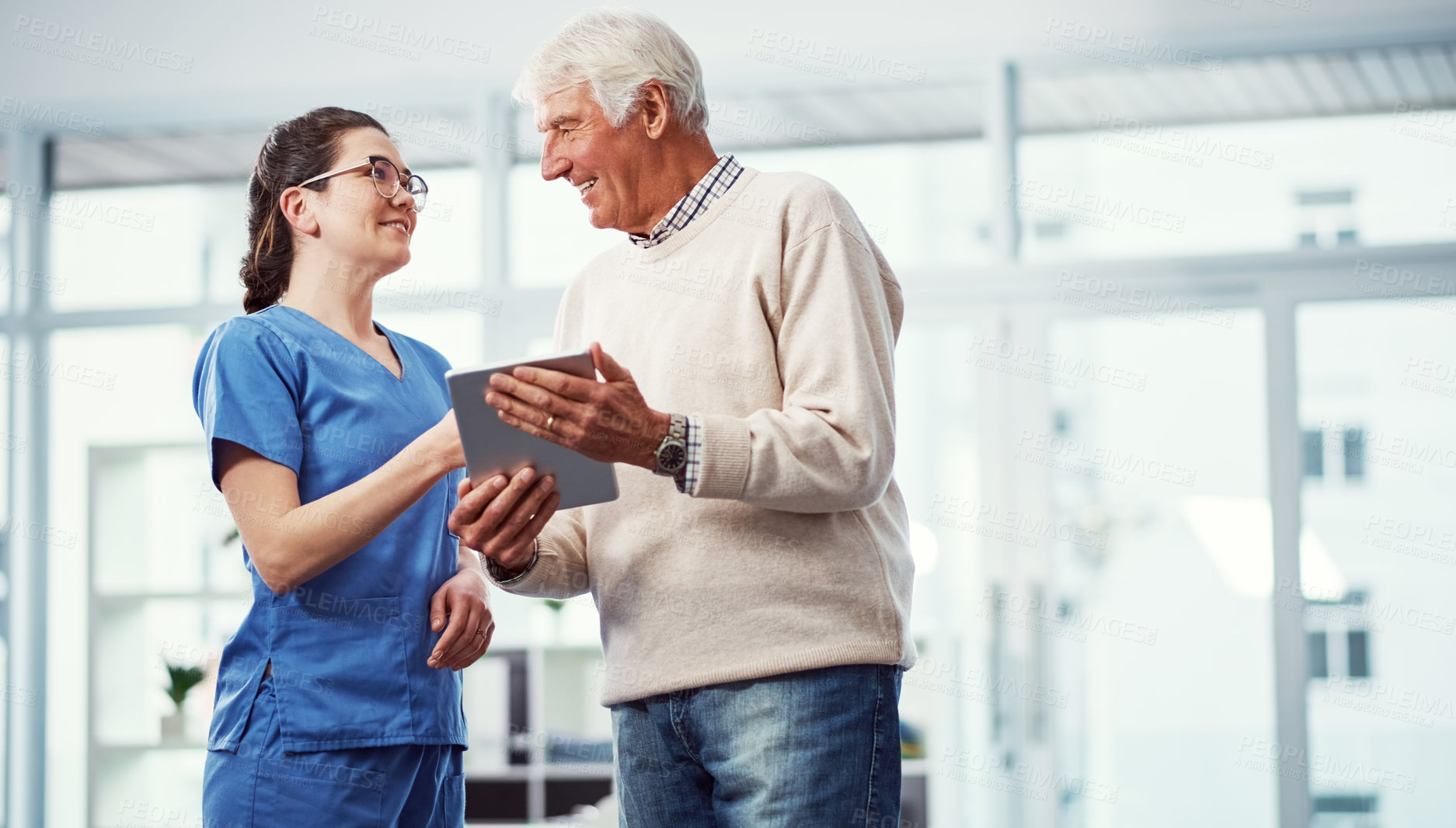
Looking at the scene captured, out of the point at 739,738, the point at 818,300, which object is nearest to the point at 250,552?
the point at 739,738

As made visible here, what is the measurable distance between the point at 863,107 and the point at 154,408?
2.84m

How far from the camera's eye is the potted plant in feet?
12.8

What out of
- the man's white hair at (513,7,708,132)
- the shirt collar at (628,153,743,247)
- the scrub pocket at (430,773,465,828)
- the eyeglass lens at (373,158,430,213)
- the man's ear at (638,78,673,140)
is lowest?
the scrub pocket at (430,773,465,828)

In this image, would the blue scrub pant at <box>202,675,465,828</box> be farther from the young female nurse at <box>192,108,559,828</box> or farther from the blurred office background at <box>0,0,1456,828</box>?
the blurred office background at <box>0,0,1456,828</box>

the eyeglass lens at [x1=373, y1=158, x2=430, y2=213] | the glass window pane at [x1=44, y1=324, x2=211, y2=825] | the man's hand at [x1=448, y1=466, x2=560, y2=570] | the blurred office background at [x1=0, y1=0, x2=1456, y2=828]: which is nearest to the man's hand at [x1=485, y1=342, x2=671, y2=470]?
the man's hand at [x1=448, y1=466, x2=560, y2=570]

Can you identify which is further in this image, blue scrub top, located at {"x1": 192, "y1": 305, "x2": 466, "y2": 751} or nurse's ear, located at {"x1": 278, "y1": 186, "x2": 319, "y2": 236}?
nurse's ear, located at {"x1": 278, "y1": 186, "x2": 319, "y2": 236}

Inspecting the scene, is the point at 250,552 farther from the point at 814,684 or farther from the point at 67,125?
the point at 67,125

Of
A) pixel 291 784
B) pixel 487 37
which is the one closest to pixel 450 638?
pixel 291 784

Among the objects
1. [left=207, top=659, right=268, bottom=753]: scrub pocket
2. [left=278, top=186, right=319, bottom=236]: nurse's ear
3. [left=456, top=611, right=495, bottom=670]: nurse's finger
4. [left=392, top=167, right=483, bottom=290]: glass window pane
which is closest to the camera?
[left=207, top=659, right=268, bottom=753]: scrub pocket

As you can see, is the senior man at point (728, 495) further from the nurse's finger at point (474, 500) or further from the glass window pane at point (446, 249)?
the glass window pane at point (446, 249)

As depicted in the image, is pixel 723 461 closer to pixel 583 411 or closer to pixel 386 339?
pixel 583 411

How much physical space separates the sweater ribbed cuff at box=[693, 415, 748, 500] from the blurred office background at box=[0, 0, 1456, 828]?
2.80 meters

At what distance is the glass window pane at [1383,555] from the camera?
3711 mm

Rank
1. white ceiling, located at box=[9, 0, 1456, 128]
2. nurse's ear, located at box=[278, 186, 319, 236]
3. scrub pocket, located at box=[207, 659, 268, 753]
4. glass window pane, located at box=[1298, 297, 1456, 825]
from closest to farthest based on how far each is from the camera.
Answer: scrub pocket, located at box=[207, 659, 268, 753], nurse's ear, located at box=[278, 186, 319, 236], glass window pane, located at box=[1298, 297, 1456, 825], white ceiling, located at box=[9, 0, 1456, 128]
